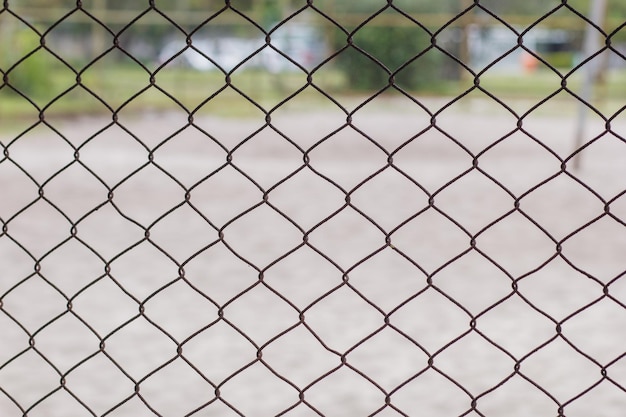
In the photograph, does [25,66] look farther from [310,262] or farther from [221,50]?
[310,262]

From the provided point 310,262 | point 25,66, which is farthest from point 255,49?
point 310,262

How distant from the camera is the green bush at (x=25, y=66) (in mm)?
16359

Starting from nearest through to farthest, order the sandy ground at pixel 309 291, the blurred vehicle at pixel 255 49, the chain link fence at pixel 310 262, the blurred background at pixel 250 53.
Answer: the chain link fence at pixel 310 262
the sandy ground at pixel 309 291
the blurred background at pixel 250 53
the blurred vehicle at pixel 255 49

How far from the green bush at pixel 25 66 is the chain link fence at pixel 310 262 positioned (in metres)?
1.73

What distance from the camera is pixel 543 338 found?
445 cm

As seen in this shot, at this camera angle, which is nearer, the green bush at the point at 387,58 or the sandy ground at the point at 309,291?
the sandy ground at the point at 309,291

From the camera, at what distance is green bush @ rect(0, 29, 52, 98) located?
53.7 ft

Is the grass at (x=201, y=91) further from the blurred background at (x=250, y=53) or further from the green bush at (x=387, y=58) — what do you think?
the green bush at (x=387, y=58)

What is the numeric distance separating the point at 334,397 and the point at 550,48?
27317 millimetres

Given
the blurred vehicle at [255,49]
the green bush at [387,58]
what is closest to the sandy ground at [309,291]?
the blurred vehicle at [255,49]

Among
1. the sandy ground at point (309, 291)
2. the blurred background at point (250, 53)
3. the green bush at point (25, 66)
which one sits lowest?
the sandy ground at point (309, 291)

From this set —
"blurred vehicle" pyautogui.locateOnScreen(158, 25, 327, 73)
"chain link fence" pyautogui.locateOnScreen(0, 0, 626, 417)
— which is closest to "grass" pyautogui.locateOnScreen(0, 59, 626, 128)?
"blurred vehicle" pyautogui.locateOnScreen(158, 25, 327, 73)

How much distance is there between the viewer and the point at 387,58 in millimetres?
21016

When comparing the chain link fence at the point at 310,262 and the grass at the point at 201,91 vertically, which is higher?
the grass at the point at 201,91
